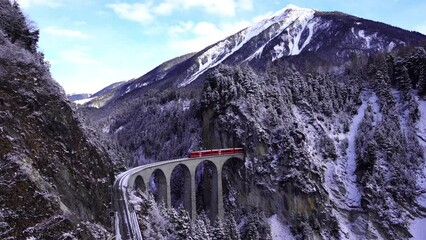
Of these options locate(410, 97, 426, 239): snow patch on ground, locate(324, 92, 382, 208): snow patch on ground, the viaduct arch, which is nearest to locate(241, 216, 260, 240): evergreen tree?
the viaduct arch

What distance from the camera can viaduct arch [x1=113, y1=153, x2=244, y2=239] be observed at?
112ft

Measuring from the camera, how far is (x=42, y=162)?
26.4 meters

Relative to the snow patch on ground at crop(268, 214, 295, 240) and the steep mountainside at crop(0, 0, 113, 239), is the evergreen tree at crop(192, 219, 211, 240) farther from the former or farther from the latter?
the snow patch on ground at crop(268, 214, 295, 240)

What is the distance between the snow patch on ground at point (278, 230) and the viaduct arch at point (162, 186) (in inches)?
366

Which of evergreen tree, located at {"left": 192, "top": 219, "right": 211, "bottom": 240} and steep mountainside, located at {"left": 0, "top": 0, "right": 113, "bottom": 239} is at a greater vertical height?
steep mountainside, located at {"left": 0, "top": 0, "right": 113, "bottom": 239}

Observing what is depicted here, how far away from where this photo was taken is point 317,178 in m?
66.9

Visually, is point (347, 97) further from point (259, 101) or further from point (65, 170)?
point (65, 170)

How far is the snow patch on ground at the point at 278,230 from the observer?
62.7 metres

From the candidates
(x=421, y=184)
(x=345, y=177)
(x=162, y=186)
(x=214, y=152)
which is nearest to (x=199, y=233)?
(x=162, y=186)

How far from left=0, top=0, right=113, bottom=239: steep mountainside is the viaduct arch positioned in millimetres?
1808

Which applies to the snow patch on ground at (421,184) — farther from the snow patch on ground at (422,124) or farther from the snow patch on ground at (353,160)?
the snow patch on ground at (353,160)

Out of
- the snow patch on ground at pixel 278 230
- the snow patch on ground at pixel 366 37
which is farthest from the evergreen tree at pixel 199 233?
the snow patch on ground at pixel 366 37

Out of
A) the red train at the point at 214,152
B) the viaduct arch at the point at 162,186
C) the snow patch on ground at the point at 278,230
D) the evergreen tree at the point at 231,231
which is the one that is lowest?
the snow patch on ground at the point at 278,230

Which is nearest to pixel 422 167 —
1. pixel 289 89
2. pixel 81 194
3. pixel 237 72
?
pixel 289 89
